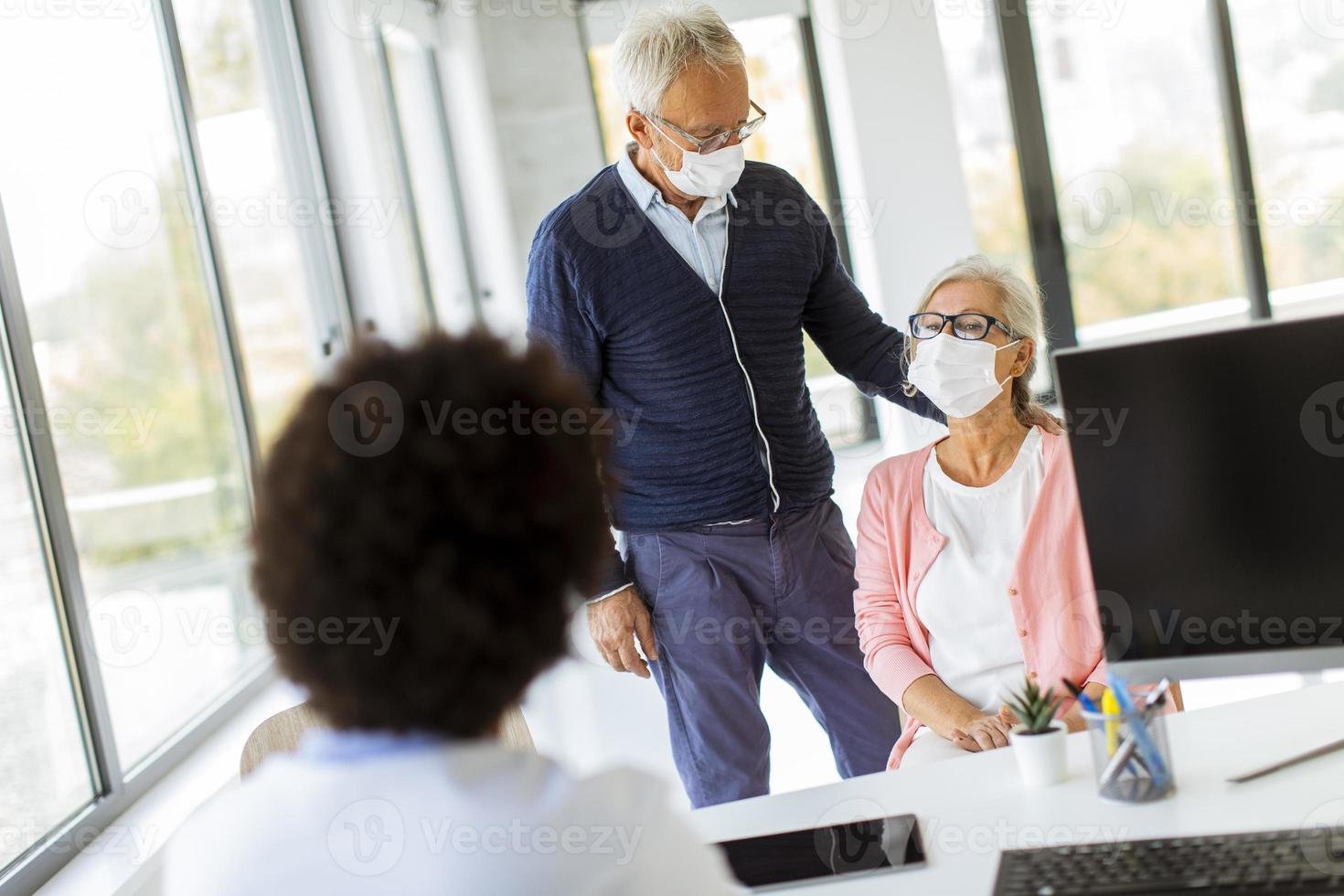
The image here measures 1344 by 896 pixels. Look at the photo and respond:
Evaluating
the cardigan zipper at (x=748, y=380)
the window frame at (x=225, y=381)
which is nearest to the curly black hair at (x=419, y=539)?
the window frame at (x=225, y=381)

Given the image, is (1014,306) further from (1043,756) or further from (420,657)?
(420,657)

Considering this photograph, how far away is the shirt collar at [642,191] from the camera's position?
2.09 meters

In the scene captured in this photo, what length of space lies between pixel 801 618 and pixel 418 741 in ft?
4.60

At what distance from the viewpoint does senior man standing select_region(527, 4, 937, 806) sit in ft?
6.73

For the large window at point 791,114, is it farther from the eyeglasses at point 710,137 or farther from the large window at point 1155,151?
the eyeglasses at point 710,137

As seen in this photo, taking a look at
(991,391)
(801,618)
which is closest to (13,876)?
(801,618)

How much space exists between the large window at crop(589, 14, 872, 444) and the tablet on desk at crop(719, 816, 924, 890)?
11.0ft

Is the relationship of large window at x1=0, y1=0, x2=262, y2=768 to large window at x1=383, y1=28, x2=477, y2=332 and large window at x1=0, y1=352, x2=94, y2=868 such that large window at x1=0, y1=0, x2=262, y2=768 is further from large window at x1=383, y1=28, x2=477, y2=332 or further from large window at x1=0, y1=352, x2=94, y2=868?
large window at x1=383, y1=28, x2=477, y2=332

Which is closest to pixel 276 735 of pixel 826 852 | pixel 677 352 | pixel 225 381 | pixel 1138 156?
pixel 826 852

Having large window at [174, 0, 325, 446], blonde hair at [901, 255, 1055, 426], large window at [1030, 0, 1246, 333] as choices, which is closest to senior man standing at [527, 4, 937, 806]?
blonde hair at [901, 255, 1055, 426]

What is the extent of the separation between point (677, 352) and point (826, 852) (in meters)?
1.00

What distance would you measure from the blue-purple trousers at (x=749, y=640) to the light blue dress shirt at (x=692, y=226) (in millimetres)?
456

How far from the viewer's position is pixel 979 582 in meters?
1.88

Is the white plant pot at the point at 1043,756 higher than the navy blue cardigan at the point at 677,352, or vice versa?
the navy blue cardigan at the point at 677,352
